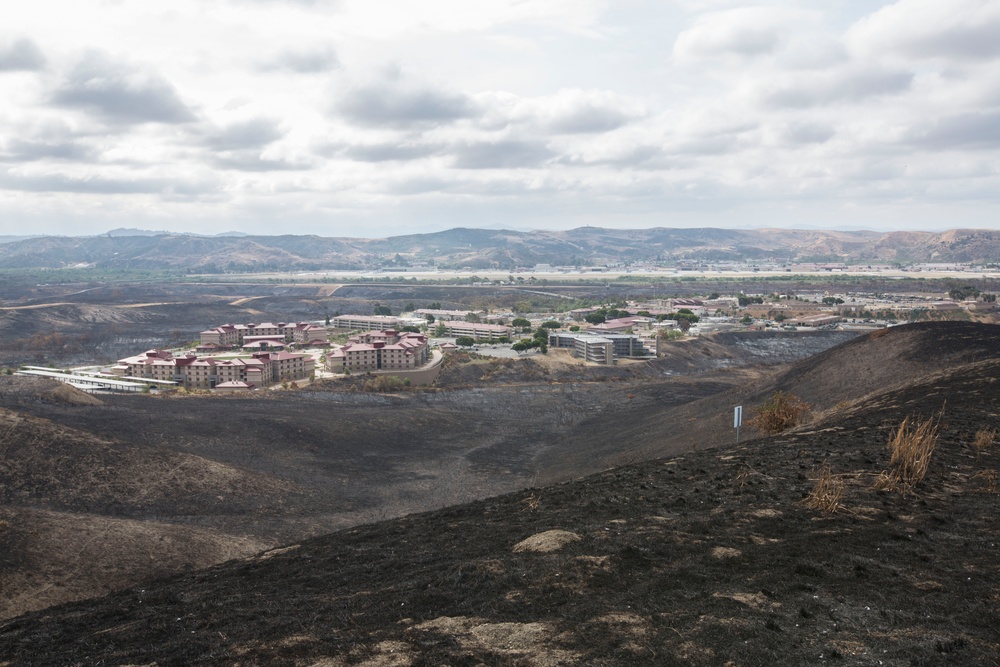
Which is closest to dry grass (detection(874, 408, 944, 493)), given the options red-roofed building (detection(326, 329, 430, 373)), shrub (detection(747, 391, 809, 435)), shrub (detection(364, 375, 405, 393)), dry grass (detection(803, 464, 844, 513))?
dry grass (detection(803, 464, 844, 513))

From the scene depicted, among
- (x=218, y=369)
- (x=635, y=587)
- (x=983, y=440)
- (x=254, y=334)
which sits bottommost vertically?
(x=218, y=369)

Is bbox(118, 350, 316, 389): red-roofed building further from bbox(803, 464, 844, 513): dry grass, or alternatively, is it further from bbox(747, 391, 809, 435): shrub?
bbox(803, 464, 844, 513): dry grass

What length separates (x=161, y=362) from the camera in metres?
71.6

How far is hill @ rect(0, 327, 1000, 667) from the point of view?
9445 millimetres

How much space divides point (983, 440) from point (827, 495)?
24.5ft

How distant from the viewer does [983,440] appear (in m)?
18.7

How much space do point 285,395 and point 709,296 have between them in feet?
416

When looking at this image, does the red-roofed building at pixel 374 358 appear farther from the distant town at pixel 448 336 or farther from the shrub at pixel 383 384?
the shrub at pixel 383 384

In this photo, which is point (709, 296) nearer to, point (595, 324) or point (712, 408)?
point (595, 324)

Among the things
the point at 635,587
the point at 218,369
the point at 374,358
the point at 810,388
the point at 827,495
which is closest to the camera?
the point at 635,587

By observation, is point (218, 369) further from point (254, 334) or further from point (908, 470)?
point (908, 470)

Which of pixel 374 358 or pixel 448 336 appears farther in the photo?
pixel 448 336

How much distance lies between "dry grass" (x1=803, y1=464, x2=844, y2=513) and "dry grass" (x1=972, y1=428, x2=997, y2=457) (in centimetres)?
570

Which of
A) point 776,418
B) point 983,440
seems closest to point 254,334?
point 776,418
